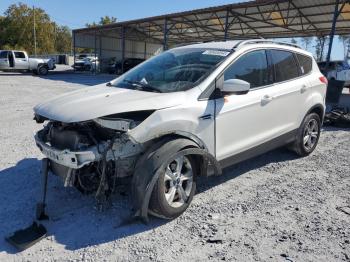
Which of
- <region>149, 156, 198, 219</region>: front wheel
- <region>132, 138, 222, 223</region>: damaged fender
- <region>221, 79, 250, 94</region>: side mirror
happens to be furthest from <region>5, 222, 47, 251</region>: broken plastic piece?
<region>221, 79, 250, 94</region>: side mirror

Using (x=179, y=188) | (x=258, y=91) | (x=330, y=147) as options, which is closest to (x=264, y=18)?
(x=330, y=147)

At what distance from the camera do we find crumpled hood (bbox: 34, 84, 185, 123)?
3.48m

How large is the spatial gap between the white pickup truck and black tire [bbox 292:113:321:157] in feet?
86.6

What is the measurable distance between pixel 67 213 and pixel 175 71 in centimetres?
210

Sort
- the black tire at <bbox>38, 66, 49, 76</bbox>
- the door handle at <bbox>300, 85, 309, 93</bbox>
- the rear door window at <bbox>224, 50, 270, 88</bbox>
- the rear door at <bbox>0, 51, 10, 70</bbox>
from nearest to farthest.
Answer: the rear door window at <bbox>224, 50, 270, 88</bbox> → the door handle at <bbox>300, 85, 309, 93</bbox> → the rear door at <bbox>0, 51, 10, 70</bbox> → the black tire at <bbox>38, 66, 49, 76</bbox>

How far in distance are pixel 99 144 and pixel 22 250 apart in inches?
46.5

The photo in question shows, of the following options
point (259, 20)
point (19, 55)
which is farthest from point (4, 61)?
point (259, 20)

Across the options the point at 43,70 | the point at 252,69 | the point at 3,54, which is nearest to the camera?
the point at 252,69

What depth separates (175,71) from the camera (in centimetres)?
453

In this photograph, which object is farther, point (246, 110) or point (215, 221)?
point (246, 110)

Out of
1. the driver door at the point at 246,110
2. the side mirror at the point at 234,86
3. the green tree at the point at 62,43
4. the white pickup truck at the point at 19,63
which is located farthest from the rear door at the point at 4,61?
the green tree at the point at 62,43

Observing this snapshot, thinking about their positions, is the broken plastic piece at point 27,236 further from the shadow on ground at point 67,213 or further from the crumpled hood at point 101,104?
the crumpled hood at point 101,104

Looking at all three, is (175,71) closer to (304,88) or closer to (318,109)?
(304,88)

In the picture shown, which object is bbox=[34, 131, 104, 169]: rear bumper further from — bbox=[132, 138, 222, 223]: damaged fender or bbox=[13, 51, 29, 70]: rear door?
bbox=[13, 51, 29, 70]: rear door
